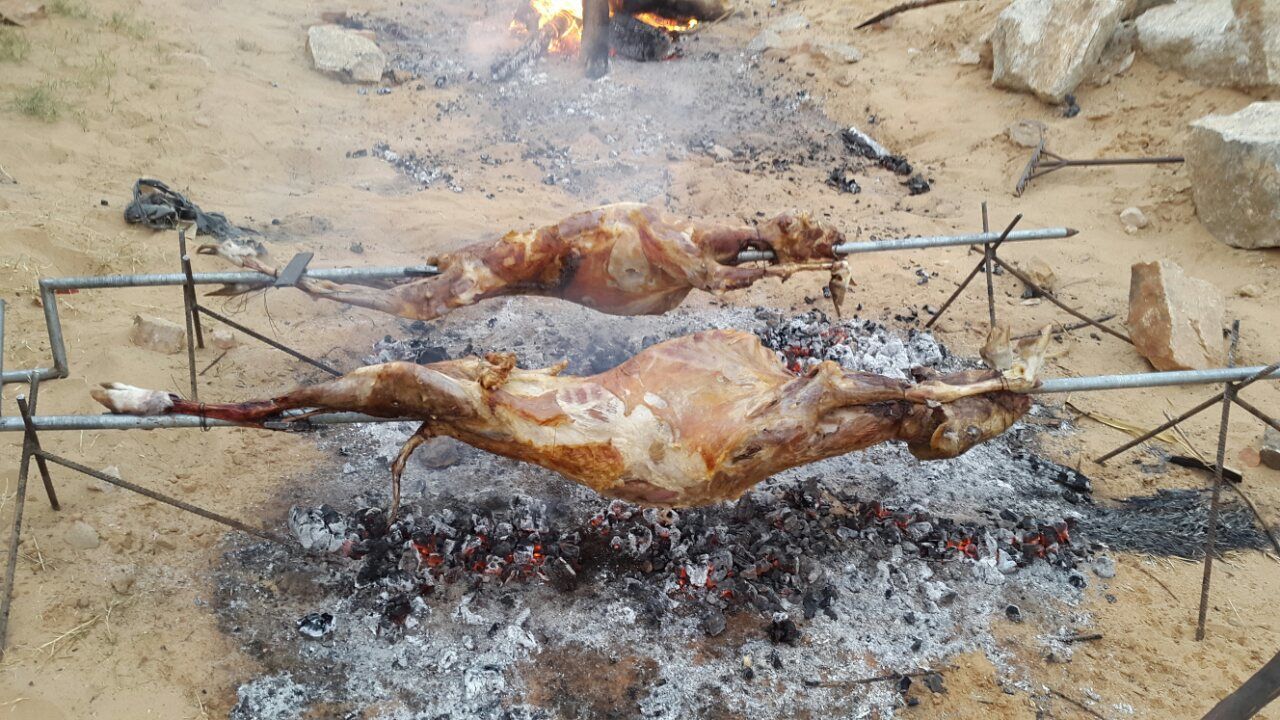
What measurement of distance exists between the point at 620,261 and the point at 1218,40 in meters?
7.20

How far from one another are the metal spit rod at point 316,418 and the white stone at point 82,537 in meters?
0.67

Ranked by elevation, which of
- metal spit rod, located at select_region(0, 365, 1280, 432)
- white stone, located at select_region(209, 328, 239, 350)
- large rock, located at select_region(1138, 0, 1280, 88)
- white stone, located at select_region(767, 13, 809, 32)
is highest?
large rock, located at select_region(1138, 0, 1280, 88)

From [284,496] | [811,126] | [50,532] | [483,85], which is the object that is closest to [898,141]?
[811,126]

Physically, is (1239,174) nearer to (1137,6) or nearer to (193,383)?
(1137,6)

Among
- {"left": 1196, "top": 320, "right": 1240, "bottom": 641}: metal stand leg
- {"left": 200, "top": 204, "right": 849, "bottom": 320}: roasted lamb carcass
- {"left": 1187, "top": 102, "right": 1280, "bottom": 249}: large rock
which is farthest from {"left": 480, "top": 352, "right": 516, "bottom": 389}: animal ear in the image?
{"left": 1187, "top": 102, "right": 1280, "bottom": 249}: large rock

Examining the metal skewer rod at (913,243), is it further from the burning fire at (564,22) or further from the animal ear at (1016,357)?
the burning fire at (564,22)

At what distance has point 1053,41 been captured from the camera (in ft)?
27.6

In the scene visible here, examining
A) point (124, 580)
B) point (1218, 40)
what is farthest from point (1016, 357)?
point (1218, 40)

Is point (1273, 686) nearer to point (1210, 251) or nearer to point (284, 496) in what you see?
point (284, 496)

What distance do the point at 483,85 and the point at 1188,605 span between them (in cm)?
891

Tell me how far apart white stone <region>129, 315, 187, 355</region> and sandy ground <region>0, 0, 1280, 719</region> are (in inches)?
2.8

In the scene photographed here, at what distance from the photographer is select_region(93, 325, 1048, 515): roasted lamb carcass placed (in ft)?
10.6

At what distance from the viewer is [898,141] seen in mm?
8930

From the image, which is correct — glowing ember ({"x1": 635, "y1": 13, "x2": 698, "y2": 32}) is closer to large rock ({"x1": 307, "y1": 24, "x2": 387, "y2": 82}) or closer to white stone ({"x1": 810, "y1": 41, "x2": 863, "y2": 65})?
white stone ({"x1": 810, "y1": 41, "x2": 863, "y2": 65})
